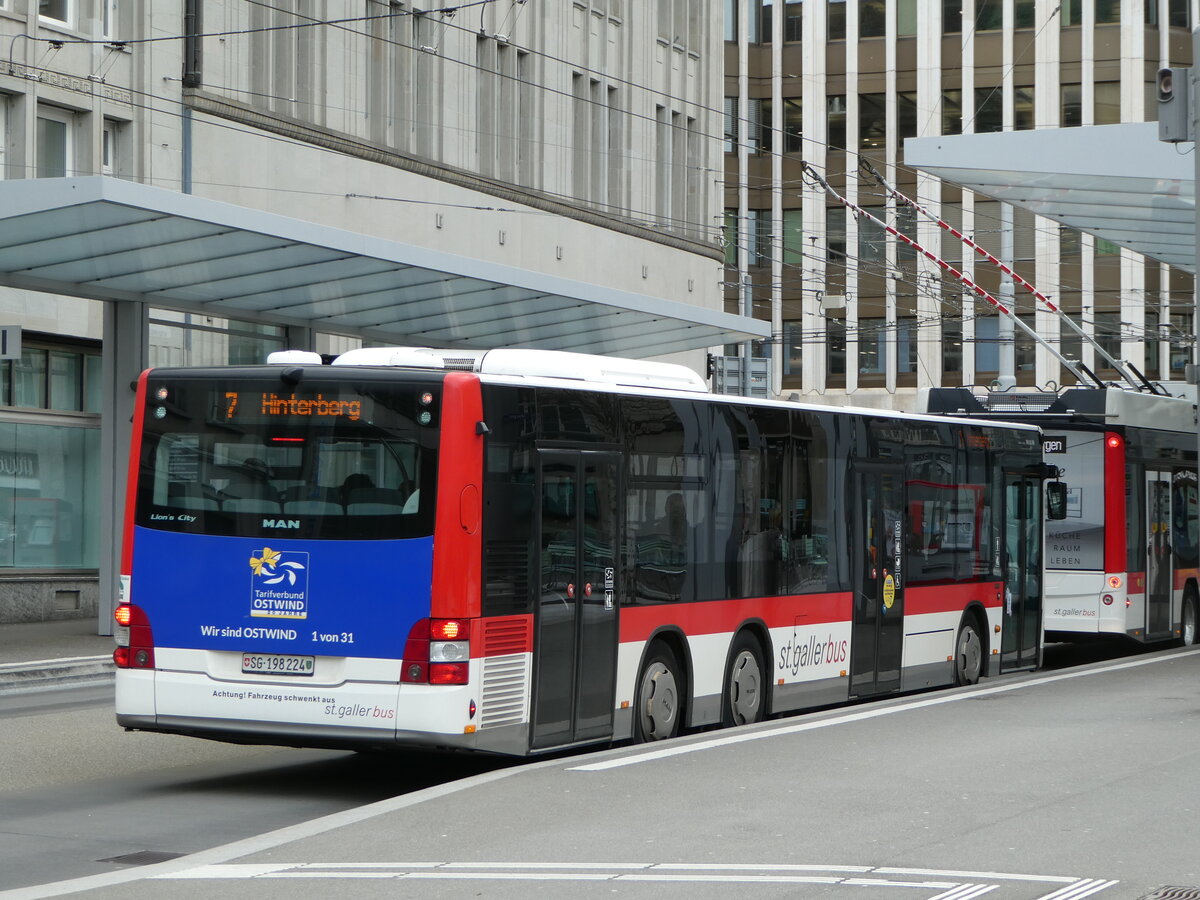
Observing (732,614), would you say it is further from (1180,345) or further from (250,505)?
(1180,345)

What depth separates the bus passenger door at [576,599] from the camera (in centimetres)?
1052

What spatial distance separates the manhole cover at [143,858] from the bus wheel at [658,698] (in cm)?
373

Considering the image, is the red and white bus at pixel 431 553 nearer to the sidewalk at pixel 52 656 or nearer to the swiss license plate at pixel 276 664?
the swiss license plate at pixel 276 664

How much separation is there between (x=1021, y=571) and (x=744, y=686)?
5780mm

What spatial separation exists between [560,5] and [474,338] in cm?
1306

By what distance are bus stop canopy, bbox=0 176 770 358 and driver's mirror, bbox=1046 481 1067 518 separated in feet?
21.9

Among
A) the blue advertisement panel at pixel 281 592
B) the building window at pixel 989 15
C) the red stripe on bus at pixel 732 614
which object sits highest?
the building window at pixel 989 15

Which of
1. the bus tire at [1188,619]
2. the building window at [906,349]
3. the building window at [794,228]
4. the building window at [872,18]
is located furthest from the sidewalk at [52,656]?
the building window at [872,18]

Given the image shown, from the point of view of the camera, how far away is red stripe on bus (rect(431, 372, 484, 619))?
979 cm

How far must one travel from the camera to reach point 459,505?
9867 mm

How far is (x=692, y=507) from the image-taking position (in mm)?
12148

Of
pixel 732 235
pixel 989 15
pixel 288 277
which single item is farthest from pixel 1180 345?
pixel 288 277

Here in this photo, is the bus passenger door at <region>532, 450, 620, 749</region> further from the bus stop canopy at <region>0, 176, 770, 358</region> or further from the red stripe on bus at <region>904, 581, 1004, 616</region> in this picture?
the bus stop canopy at <region>0, 176, 770, 358</region>

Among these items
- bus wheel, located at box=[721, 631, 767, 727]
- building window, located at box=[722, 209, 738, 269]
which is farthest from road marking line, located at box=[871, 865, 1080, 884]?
building window, located at box=[722, 209, 738, 269]
